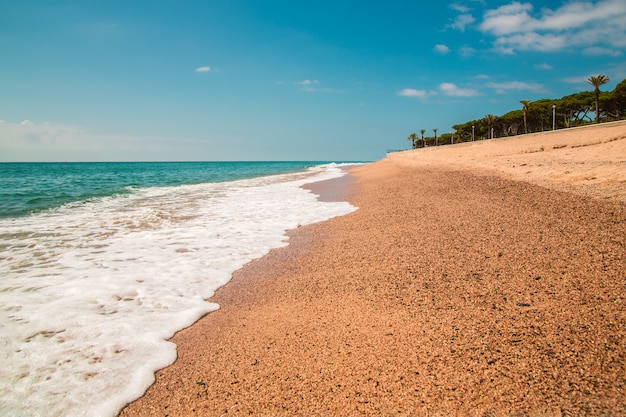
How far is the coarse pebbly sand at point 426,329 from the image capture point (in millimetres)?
2316

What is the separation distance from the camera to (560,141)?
18844 mm

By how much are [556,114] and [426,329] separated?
67.5m

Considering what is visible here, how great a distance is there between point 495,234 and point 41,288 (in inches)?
285

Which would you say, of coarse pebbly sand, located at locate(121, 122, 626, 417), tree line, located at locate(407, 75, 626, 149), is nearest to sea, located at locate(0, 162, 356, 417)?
coarse pebbly sand, located at locate(121, 122, 626, 417)

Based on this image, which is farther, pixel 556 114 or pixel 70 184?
pixel 556 114

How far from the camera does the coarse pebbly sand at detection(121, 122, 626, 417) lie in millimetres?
2316

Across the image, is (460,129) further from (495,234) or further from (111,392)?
(111,392)

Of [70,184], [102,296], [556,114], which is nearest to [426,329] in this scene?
[102,296]

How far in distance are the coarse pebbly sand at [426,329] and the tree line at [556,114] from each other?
39133 mm

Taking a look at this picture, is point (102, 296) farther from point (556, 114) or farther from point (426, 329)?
point (556, 114)

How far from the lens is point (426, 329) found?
10.4 ft

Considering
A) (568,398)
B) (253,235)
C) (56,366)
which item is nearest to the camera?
(568,398)

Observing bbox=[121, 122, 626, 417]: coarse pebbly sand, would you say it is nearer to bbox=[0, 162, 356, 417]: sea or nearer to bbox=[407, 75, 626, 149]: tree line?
bbox=[0, 162, 356, 417]: sea

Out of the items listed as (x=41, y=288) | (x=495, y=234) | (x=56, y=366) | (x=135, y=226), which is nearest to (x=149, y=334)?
(x=56, y=366)
